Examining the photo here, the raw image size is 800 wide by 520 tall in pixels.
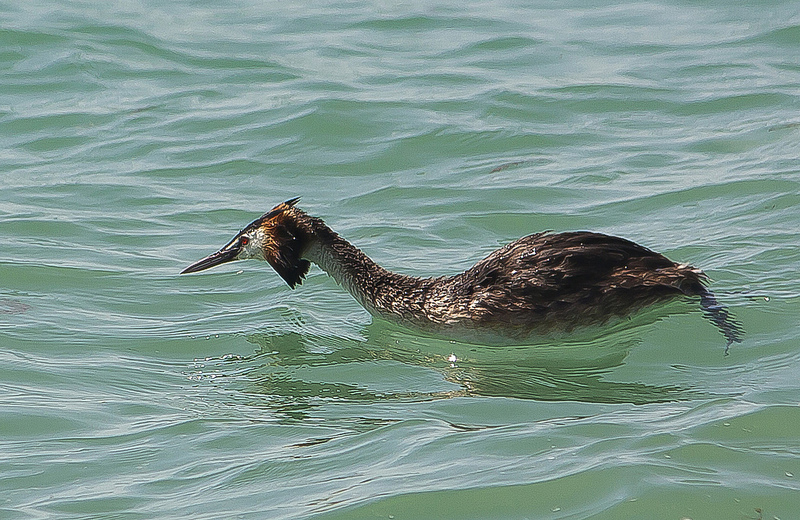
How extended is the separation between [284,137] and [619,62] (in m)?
3.65

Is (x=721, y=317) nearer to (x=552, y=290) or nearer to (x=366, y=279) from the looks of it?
(x=552, y=290)

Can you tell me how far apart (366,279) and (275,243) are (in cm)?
65

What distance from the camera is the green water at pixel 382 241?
5516 mm

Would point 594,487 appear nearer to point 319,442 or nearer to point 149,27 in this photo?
point 319,442

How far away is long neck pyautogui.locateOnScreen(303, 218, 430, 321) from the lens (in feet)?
25.8

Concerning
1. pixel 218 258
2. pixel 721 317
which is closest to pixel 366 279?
pixel 218 258

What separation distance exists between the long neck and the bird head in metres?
0.10

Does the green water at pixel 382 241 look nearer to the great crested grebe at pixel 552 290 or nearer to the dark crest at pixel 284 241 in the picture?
the great crested grebe at pixel 552 290

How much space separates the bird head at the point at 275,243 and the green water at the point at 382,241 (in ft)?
0.94

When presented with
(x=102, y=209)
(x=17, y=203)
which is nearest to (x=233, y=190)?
(x=102, y=209)

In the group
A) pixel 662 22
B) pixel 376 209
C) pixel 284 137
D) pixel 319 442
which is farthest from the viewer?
pixel 662 22

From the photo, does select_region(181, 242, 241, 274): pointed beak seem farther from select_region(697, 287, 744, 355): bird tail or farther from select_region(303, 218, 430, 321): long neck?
select_region(697, 287, 744, 355): bird tail

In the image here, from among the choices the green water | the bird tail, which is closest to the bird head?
the green water

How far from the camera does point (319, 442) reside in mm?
5957
